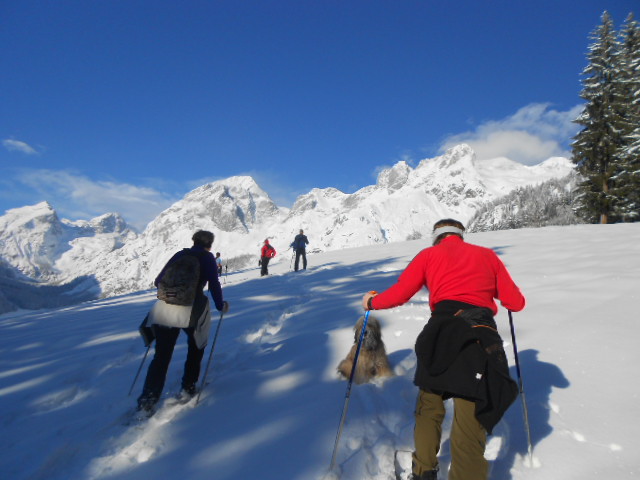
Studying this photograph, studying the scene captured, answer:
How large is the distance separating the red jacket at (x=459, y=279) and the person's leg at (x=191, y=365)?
2547mm

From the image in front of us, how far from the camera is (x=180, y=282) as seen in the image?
3797 millimetres

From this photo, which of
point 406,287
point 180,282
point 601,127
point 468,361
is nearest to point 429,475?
point 468,361

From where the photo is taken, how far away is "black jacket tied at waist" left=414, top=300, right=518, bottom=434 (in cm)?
222

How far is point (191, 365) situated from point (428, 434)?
9.85 ft

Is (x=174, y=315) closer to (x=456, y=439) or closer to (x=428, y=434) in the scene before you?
(x=428, y=434)

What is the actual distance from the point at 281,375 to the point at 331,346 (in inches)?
44.0

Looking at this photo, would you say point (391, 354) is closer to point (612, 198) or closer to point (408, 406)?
point (408, 406)

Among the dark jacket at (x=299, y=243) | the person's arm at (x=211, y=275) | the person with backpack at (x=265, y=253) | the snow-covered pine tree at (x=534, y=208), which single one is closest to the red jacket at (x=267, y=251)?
the person with backpack at (x=265, y=253)

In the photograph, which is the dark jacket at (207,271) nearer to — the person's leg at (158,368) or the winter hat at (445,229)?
the person's leg at (158,368)

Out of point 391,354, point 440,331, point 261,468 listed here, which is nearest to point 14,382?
point 261,468

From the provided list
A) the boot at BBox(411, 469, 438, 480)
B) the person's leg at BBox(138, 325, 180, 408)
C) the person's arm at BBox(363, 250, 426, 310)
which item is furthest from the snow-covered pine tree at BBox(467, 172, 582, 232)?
the person's leg at BBox(138, 325, 180, 408)

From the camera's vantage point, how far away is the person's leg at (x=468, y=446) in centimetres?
223

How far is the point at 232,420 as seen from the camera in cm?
360

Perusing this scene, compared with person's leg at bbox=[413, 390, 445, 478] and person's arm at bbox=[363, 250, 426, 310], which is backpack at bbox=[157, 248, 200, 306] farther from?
person's leg at bbox=[413, 390, 445, 478]
